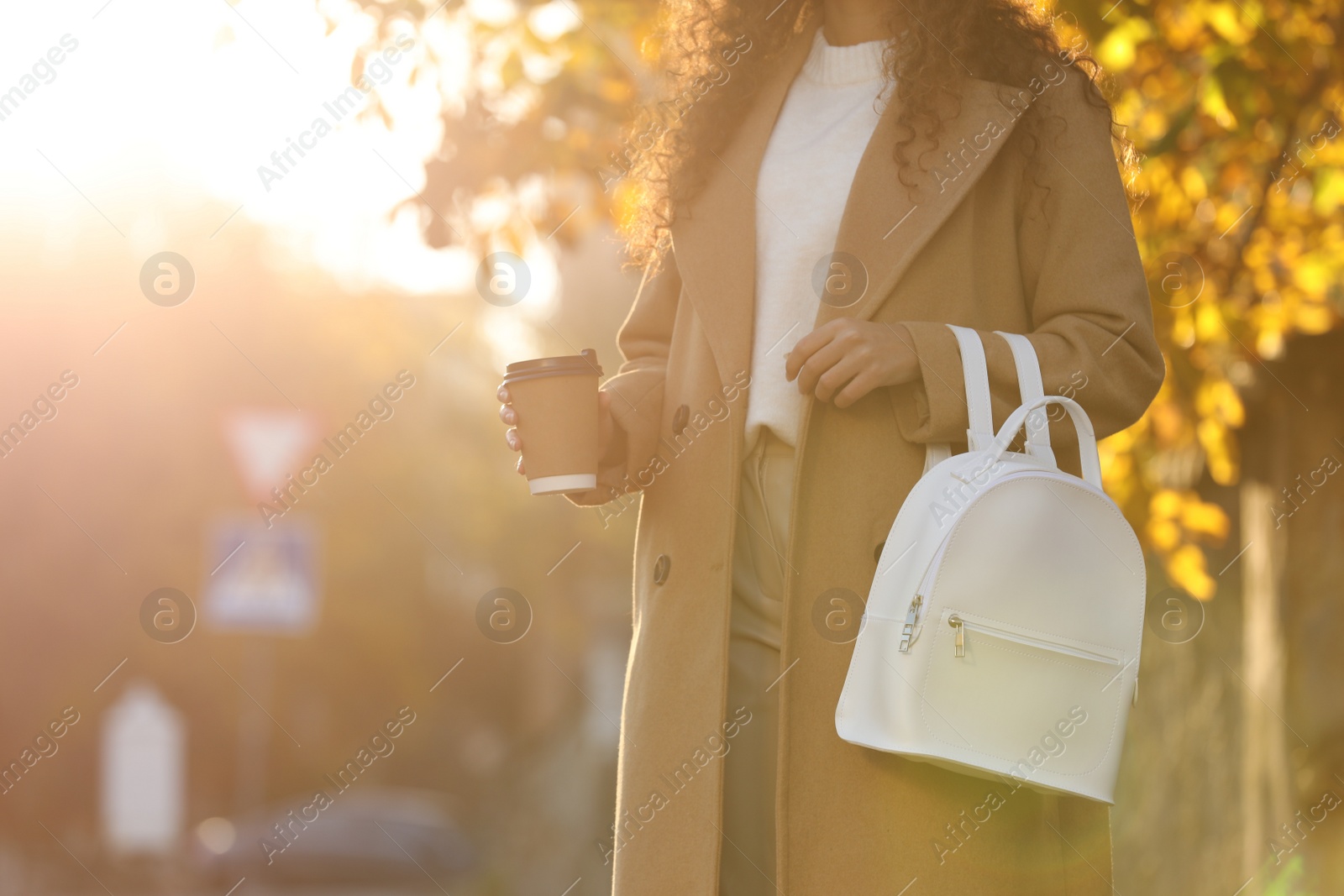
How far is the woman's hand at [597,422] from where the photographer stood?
2.25 m

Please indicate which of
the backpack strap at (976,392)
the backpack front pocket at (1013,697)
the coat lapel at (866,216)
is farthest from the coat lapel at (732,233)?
the backpack front pocket at (1013,697)

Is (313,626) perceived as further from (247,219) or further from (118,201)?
(118,201)

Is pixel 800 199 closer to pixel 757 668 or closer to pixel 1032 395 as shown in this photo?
pixel 1032 395

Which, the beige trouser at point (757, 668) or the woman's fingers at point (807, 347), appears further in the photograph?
the beige trouser at point (757, 668)

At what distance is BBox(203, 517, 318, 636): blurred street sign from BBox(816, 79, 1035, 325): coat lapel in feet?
28.5

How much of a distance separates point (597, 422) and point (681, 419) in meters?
0.15

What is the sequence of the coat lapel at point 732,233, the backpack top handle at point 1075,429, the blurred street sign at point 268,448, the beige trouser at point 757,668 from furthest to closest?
the blurred street sign at point 268,448 < the coat lapel at point 732,233 < the beige trouser at point 757,668 < the backpack top handle at point 1075,429

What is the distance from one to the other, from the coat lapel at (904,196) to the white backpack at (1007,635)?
0.36 metres

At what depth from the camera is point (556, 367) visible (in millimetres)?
2230

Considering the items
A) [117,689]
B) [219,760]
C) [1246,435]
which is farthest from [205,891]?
[1246,435]

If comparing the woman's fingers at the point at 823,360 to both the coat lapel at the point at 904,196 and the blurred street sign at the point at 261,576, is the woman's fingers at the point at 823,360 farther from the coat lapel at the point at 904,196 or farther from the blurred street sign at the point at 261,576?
the blurred street sign at the point at 261,576

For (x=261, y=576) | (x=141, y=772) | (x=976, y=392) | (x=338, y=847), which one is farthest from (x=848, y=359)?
(x=141, y=772)

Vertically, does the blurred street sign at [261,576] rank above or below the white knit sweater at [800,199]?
below

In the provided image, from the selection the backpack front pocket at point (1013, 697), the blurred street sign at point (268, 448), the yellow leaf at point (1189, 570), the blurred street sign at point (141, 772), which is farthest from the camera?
the blurred street sign at point (141, 772)
